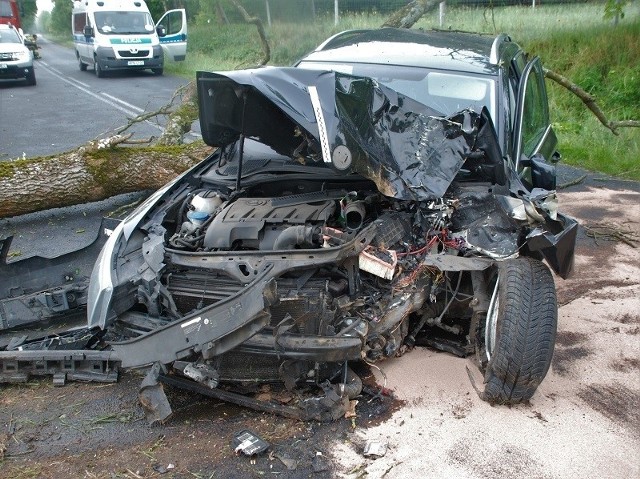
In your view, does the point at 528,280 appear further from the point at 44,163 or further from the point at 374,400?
the point at 44,163

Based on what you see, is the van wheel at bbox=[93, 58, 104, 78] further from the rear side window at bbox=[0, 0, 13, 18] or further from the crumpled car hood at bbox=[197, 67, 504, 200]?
the crumpled car hood at bbox=[197, 67, 504, 200]

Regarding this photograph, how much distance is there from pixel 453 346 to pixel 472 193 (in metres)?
0.99

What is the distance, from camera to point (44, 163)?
683 cm

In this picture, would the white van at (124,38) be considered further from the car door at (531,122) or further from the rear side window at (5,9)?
the car door at (531,122)

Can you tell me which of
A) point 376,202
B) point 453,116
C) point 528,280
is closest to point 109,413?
point 376,202

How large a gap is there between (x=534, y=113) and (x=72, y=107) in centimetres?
1192

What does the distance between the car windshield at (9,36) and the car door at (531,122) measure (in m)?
16.2

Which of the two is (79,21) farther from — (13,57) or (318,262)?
(318,262)

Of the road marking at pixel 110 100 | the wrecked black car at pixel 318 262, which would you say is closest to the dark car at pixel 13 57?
the road marking at pixel 110 100

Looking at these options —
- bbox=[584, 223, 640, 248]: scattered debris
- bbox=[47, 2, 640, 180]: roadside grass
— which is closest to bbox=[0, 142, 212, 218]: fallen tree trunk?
bbox=[584, 223, 640, 248]: scattered debris

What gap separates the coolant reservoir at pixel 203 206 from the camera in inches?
172

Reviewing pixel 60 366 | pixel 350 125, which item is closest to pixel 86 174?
pixel 60 366

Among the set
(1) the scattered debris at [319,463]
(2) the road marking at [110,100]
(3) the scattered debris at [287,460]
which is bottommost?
(2) the road marking at [110,100]

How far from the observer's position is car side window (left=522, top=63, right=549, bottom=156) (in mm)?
5121
